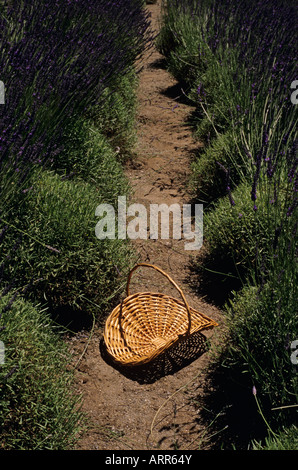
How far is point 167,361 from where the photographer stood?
2.93 meters

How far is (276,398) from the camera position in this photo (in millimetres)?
2354

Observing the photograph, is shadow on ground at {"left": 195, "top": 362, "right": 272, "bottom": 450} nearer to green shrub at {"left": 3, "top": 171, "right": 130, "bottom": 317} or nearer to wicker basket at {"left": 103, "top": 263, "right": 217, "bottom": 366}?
wicker basket at {"left": 103, "top": 263, "right": 217, "bottom": 366}

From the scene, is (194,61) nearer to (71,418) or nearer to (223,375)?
(223,375)

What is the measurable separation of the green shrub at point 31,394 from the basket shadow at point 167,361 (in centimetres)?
43

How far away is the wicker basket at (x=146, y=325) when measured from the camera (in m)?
2.85

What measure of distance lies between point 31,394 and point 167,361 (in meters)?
0.95

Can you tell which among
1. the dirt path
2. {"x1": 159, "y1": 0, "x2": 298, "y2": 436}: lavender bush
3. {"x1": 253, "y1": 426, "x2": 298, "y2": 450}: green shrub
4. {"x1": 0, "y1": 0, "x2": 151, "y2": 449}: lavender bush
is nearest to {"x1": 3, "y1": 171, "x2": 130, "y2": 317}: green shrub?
{"x1": 0, "y1": 0, "x2": 151, "y2": 449}: lavender bush

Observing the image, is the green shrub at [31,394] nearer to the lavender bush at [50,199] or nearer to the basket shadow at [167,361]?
the lavender bush at [50,199]

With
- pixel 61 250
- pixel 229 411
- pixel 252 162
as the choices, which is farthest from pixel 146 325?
pixel 252 162

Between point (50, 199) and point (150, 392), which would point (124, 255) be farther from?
point (150, 392)

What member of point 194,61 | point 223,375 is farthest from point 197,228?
point 194,61

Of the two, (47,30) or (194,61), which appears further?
(194,61)

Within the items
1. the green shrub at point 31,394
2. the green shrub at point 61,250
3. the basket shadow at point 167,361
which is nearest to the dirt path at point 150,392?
the basket shadow at point 167,361
